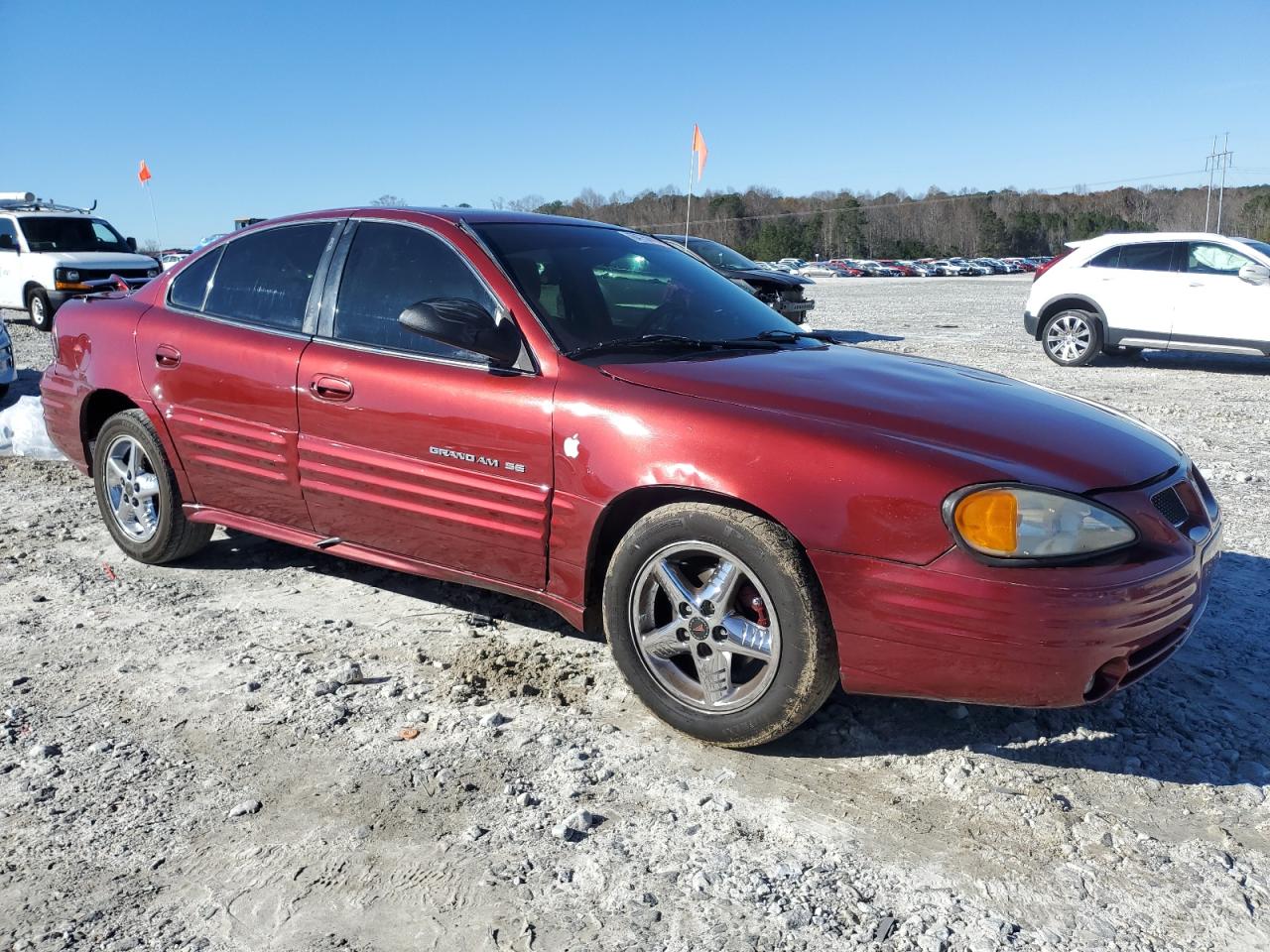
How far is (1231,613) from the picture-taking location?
164 inches

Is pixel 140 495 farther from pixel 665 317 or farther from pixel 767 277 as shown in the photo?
pixel 767 277

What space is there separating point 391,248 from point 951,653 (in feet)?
8.23

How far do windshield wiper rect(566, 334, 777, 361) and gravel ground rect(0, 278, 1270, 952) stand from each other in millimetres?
1120

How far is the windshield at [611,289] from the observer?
364 cm

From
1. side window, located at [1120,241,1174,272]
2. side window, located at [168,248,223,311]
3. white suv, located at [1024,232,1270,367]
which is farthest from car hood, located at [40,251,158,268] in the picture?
side window, located at [1120,241,1174,272]

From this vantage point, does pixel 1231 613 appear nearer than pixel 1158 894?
No

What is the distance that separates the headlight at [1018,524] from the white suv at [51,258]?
51.5 feet

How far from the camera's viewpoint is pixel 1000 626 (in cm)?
268

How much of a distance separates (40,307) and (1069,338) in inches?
585

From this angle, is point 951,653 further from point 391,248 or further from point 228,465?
point 228,465

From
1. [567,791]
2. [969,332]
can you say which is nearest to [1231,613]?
[567,791]

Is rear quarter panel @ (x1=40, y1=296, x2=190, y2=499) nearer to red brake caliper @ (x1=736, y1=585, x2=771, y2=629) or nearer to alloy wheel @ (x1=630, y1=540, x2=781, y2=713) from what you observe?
alloy wheel @ (x1=630, y1=540, x2=781, y2=713)

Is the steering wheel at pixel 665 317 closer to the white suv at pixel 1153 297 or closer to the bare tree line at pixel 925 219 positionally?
the white suv at pixel 1153 297

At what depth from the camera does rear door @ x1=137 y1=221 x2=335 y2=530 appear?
13.2ft
